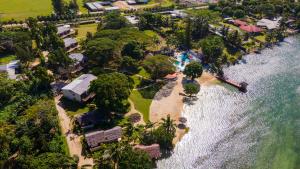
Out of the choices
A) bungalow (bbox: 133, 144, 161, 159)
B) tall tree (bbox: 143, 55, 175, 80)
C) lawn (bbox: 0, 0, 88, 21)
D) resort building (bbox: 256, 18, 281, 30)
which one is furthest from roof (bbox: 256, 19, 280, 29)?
bungalow (bbox: 133, 144, 161, 159)

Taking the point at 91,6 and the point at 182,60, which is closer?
the point at 182,60

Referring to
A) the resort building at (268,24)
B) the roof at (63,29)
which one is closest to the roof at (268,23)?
the resort building at (268,24)

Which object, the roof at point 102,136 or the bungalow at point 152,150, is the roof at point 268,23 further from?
the roof at point 102,136

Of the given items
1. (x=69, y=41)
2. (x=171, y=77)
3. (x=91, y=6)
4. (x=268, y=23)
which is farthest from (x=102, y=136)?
(x=91, y=6)

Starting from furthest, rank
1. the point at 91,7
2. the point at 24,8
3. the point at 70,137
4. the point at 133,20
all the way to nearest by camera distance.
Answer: the point at 91,7 < the point at 24,8 < the point at 133,20 < the point at 70,137

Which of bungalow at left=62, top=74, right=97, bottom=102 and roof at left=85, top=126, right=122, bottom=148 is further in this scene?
bungalow at left=62, top=74, right=97, bottom=102

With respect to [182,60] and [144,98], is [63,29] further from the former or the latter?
[144,98]

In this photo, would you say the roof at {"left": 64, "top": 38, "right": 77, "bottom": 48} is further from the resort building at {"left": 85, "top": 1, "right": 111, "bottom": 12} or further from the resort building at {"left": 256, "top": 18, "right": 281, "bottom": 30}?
the resort building at {"left": 256, "top": 18, "right": 281, "bottom": 30}

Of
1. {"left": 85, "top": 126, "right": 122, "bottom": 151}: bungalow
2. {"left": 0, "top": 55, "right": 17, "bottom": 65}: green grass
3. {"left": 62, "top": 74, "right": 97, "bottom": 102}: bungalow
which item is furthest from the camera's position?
{"left": 0, "top": 55, "right": 17, "bottom": 65}: green grass
